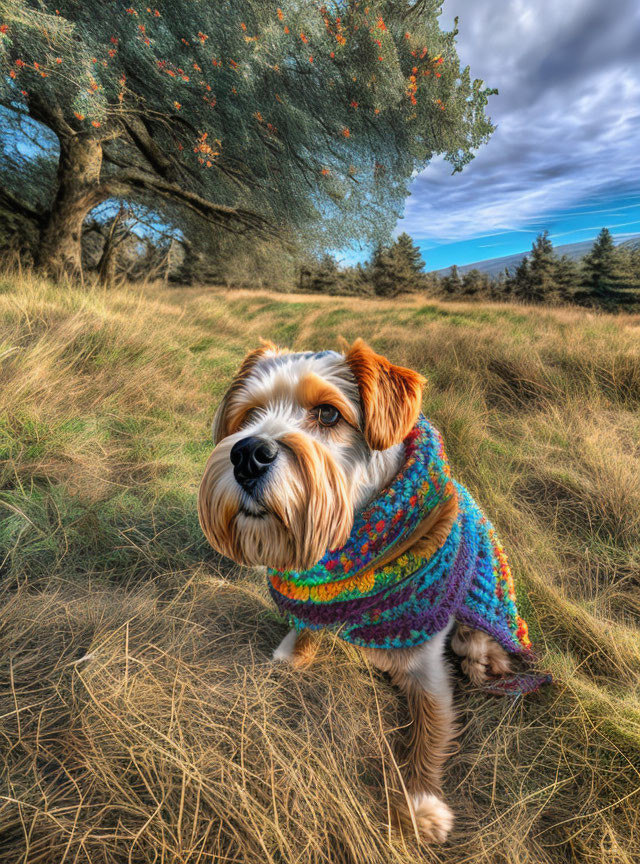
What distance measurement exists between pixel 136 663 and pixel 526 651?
1.79 m

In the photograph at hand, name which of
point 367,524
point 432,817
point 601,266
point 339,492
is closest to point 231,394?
point 339,492

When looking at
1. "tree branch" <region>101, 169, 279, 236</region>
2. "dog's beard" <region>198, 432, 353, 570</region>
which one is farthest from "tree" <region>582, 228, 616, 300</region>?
"dog's beard" <region>198, 432, 353, 570</region>

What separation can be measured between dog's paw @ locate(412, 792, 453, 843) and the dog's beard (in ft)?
3.42

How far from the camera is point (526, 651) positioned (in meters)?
1.83

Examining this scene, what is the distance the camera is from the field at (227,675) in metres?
1.26

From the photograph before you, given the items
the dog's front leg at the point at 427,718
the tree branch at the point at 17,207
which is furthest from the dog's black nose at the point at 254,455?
the tree branch at the point at 17,207

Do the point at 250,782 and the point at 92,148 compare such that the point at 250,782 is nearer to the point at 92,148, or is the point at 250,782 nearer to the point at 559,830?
the point at 559,830

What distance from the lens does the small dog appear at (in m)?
1.45

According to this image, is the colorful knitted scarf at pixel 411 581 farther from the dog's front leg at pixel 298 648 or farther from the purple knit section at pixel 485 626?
the dog's front leg at pixel 298 648

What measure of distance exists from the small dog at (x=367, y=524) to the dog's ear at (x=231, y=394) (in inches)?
0.5

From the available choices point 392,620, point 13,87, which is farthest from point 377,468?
point 13,87

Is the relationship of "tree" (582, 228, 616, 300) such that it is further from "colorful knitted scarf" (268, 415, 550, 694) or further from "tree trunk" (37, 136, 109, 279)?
"colorful knitted scarf" (268, 415, 550, 694)

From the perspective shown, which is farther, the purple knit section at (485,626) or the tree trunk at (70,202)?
the tree trunk at (70,202)

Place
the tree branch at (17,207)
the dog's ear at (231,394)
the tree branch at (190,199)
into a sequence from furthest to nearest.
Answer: the tree branch at (17,207)
the tree branch at (190,199)
the dog's ear at (231,394)
